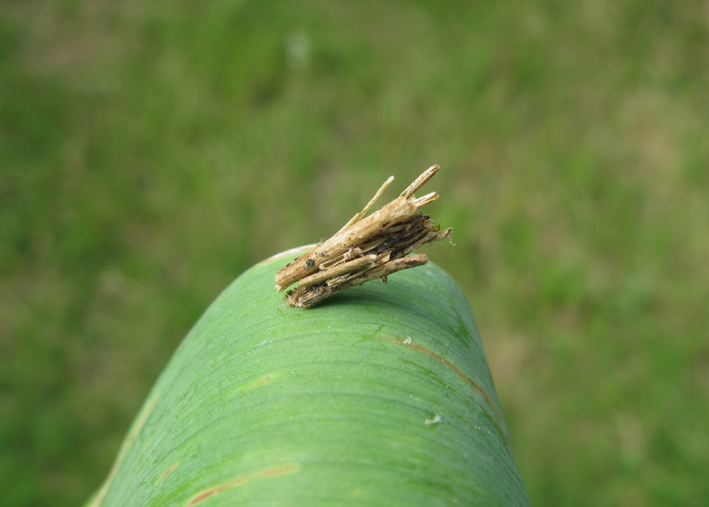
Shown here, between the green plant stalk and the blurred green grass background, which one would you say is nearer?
the green plant stalk

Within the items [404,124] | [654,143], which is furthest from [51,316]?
[654,143]

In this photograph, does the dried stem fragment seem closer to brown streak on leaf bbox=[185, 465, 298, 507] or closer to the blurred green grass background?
brown streak on leaf bbox=[185, 465, 298, 507]

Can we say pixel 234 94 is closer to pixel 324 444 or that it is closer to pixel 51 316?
pixel 51 316

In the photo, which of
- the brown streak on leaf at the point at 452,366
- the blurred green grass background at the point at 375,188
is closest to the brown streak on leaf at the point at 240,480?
the brown streak on leaf at the point at 452,366

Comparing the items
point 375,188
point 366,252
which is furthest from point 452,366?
point 375,188

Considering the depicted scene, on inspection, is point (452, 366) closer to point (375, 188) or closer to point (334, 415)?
point (334, 415)

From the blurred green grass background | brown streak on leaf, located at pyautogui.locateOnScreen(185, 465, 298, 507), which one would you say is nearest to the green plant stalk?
brown streak on leaf, located at pyautogui.locateOnScreen(185, 465, 298, 507)

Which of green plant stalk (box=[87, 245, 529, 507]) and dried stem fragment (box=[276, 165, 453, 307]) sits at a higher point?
dried stem fragment (box=[276, 165, 453, 307])
